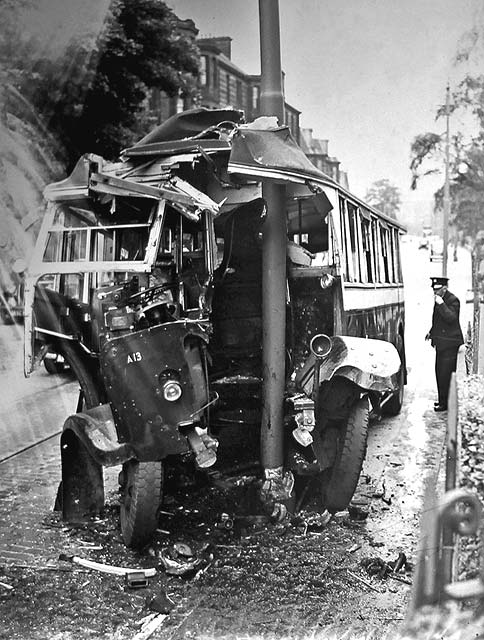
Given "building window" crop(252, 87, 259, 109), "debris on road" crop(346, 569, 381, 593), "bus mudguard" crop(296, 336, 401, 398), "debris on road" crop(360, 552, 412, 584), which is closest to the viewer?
"debris on road" crop(346, 569, 381, 593)

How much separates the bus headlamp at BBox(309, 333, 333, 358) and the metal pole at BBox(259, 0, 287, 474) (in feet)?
0.77

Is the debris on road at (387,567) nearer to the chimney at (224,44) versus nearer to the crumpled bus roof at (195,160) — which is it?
the crumpled bus roof at (195,160)

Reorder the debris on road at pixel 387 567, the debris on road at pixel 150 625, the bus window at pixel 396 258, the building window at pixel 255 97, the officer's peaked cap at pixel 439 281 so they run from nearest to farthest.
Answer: the debris on road at pixel 150 625 → the debris on road at pixel 387 567 → the building window at pixel 255 97 → the officer's peaked cap at pixel 439 281 → the bus window at pixel 396 258

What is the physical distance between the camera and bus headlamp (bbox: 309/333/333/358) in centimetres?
543

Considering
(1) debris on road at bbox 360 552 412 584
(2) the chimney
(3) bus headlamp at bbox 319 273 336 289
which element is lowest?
(1) debris on road at bbox 360 552 412 584

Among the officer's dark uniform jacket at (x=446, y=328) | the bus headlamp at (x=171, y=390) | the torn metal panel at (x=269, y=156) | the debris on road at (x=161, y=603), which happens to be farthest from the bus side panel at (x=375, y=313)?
the debris on road at (x=161, y=603)

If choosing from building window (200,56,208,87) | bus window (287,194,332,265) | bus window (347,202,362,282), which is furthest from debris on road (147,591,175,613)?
building window (200,56,208,87)

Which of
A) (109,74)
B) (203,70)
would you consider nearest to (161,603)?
(203,70)

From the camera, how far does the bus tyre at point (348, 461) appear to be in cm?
559

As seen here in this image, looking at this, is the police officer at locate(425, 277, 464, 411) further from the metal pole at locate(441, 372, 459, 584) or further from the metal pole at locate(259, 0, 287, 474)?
the metal pole at locate(441, 372, 459, 584)

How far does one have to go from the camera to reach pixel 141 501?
4797mm

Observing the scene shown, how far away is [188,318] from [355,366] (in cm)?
132

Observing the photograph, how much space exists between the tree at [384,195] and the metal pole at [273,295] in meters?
1.22

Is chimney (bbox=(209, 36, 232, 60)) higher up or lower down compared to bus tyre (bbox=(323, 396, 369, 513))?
higher up
